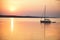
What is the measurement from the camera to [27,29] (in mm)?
1087

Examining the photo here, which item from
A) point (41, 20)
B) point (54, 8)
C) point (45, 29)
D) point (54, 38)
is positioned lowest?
point (54, 38)

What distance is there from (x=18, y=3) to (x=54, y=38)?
55cm

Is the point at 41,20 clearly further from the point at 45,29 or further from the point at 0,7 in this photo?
the point at 0,7

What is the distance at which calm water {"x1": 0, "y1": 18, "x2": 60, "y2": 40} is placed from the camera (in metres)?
1.06

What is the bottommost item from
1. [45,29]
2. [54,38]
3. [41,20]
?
[54,38]

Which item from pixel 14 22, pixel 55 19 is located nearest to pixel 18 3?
pixel 14 22

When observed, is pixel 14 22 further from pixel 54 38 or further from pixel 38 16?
pixel 54 38

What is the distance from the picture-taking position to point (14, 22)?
1.07 m

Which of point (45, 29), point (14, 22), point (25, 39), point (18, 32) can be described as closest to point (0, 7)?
point (14, 22)

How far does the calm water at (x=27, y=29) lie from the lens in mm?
1060

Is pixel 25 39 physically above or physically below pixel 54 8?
below

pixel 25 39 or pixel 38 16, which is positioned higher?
pixel 38 16

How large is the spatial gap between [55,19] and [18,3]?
44 cm

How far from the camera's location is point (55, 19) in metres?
1.10
